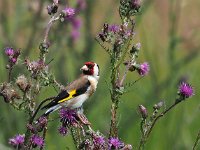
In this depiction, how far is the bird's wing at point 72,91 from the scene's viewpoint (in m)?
→ 3.37

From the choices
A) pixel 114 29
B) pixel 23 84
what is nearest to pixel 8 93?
pixel 23 84

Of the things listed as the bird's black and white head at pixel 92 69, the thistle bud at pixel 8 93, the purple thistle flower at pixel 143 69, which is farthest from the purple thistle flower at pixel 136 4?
the thistle bud at pixel 8 93

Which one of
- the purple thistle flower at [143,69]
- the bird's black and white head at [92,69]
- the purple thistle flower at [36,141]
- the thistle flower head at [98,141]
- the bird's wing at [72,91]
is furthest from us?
the bird's black and white head at [92,69]

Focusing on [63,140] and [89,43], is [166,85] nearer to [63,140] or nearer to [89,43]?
[89,43]

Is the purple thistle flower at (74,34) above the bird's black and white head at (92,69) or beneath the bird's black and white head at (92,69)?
above

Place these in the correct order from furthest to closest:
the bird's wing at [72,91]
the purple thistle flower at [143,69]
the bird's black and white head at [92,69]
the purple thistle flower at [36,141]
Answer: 1. the bird's black and white head at [92,69]
2. the purple thistle flower at [143,69]
3. the bird's wing at [72,91]
4. the purple thistle flower at [36,141]

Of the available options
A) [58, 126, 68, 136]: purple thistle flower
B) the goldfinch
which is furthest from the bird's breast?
[58, 126, 68, 136]: purple thistle flower

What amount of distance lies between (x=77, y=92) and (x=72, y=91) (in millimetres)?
49

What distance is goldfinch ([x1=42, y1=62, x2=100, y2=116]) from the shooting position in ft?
11.1

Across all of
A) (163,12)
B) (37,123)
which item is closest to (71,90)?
(37,123)

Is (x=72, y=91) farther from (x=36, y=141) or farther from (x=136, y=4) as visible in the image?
(x=136, y=4)

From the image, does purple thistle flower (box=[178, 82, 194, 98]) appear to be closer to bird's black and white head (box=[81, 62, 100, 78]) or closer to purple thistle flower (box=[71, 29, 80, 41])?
bird's black and white head (box=[81, 62, 100, 78])

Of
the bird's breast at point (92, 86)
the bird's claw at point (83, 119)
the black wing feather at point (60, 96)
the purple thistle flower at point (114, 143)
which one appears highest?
the bird's breast at point (92, 86)

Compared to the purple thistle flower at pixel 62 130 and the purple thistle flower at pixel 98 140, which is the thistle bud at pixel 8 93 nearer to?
the purple thistle flower at pixel 62 130
